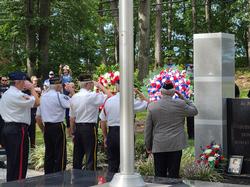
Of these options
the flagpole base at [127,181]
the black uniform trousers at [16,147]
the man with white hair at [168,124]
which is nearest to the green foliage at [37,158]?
the black uniform trousers at [16,147]

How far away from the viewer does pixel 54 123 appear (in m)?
9.52

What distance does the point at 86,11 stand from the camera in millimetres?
26266

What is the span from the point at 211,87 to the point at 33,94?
369 centimetres

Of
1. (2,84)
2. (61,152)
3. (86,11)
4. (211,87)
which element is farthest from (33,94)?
(86,11)

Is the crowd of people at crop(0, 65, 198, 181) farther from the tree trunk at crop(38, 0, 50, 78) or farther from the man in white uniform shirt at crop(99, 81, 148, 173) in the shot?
the tree trunk at crop(38, 0, 50, 78)

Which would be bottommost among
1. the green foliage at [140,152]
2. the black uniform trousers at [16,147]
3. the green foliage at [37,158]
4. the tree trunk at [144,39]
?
the green foliage at [37,158]

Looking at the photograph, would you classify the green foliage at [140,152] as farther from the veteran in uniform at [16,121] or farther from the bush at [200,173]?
the veteran in uniform at [16,121]

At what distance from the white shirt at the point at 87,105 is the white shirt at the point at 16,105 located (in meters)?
1.25

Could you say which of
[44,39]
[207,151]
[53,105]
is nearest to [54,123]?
[53,105]

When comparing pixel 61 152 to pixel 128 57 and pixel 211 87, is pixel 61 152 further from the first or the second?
pixel 128 57

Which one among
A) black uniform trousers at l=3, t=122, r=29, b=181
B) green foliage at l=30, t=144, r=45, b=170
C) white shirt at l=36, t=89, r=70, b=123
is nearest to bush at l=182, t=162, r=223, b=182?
white shirt at l=36, t=89, r=70, b=123

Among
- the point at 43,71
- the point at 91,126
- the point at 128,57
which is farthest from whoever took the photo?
the point at 43,71

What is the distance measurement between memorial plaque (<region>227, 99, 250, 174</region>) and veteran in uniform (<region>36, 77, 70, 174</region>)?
3187 mm

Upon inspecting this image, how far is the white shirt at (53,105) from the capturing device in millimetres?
9414
